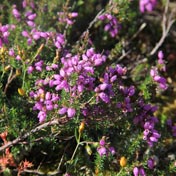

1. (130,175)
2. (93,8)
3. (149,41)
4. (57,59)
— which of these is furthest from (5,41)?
(149,41)

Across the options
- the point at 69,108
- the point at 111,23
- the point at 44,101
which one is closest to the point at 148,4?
the point at 111,23

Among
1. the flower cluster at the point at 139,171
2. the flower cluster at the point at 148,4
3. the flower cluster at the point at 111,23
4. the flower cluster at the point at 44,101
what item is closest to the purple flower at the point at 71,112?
the flower cluster at the point at 44,101

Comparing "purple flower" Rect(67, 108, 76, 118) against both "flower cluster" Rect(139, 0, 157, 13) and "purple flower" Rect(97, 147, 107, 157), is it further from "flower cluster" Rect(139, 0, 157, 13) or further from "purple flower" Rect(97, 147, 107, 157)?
"flower cluster" Rect(139, 0, 157, 13)

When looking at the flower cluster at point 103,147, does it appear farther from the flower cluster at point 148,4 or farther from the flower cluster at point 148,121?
the flower cluster at point 148,4

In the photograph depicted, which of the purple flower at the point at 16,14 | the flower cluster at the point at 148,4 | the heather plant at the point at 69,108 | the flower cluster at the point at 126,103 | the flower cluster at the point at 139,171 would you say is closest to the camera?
the heather plant at the point at 69,108

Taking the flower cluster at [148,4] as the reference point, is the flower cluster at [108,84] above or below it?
below

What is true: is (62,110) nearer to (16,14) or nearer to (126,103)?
(126,103)

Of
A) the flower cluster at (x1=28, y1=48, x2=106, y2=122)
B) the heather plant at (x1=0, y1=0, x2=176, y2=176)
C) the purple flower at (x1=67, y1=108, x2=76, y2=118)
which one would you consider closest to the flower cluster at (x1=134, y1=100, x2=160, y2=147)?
the heather plant at (x1=0, y1=0, x2=176, y2=176)
